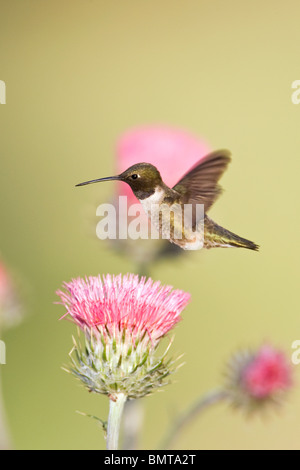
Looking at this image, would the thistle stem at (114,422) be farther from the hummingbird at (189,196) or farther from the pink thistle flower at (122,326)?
the hummingbird at (189,196)

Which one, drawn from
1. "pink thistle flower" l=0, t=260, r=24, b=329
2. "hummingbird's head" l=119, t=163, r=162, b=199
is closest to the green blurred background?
"pink thistle flower" l=0, t=260, r=24, b=329

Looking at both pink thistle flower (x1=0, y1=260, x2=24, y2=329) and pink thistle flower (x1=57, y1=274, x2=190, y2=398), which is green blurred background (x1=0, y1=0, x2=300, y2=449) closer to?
pink thistle flower (x1=0, y1=260, x2=24, y2=329)

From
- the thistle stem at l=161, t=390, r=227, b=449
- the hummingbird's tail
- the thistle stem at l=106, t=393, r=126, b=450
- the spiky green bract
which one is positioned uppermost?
the hummingbird's tail

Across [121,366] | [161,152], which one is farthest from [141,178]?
[161,152]

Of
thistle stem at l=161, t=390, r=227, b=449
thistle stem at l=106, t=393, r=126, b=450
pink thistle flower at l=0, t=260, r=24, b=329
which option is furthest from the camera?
pink thistle flower at l=0, t=260, r=24, b=329

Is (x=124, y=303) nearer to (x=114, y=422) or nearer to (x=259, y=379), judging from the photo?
(x=114, y=422)
